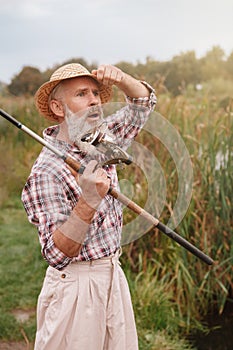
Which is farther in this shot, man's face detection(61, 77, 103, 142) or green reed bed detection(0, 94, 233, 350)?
green reed bed detection(0, 94, 233, 350)

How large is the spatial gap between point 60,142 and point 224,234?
191cm

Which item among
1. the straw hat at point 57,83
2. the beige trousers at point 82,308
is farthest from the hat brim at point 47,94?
the beige trousers at point 82,308

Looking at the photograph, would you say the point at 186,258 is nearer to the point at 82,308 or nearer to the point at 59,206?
the point at 82,308

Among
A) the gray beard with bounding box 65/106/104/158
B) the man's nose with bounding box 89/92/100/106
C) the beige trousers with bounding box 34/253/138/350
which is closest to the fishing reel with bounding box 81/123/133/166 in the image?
the gray beard with bounding box 65/106/104/158

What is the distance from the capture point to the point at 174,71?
14.5 metres

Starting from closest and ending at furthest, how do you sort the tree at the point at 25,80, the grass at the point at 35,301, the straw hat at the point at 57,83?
the straw hat at the point at 57,83 → the grass at the point at 35,301 → the tree at the point at 25,80

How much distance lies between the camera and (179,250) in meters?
3.75

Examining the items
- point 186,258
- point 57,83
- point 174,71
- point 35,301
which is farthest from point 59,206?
point 174,71

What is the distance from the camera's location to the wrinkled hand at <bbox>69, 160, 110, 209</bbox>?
1799 millimetres

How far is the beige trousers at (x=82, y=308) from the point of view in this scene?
2090 millimetres

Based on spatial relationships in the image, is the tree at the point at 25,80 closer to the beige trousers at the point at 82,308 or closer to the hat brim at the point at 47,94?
the hat brim at the point at 47,94

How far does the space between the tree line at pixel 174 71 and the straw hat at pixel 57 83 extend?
331 inches

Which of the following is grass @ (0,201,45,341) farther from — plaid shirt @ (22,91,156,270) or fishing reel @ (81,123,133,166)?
fishing reel @ (81,123,133,166)

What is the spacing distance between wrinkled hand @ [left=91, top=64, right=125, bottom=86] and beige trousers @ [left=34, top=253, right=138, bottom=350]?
620 millimetres
